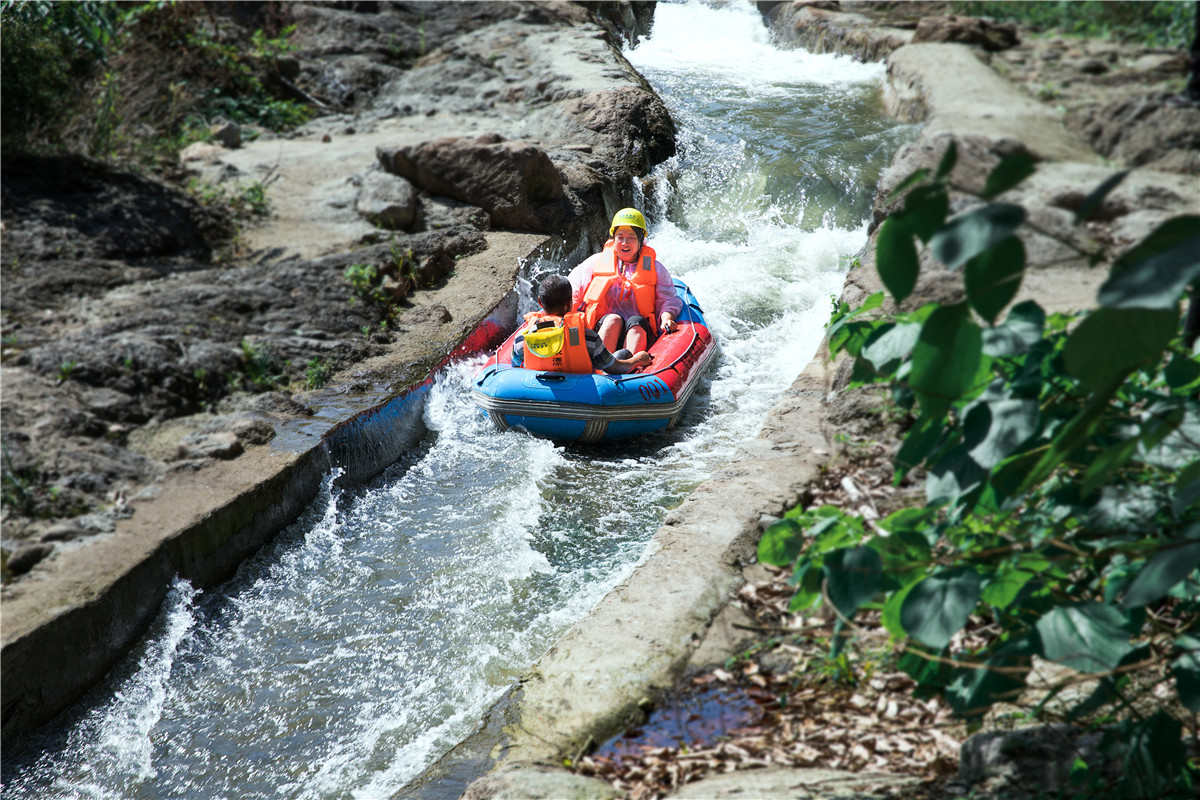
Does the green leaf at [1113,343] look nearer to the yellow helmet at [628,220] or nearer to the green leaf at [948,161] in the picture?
the green leaf at [948,161]

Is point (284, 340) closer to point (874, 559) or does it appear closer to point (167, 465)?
point (167, 465)

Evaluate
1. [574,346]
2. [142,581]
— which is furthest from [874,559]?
[574,346]

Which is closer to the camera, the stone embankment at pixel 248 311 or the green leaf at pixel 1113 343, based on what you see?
the green leaf at pixel 1113 343

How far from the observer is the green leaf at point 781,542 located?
5.78ft

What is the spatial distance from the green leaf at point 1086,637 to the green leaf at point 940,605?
0.48ft

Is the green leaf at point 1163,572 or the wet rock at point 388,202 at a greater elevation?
the green leaf at point 1163,572

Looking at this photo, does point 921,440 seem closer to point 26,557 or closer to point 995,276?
point 995,276

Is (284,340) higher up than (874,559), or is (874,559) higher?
(874,559)

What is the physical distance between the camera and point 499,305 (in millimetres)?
7875

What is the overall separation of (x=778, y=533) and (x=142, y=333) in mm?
5758

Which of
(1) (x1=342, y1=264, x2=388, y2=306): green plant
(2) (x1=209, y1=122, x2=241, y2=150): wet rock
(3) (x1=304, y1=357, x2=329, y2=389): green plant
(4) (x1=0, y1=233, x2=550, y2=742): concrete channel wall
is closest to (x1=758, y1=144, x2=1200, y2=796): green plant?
(4) (x1=0, y1=233, x2=550, y2=742): concrete channel wall

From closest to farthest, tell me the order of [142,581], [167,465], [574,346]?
[142,581], [167,465], [574,346]

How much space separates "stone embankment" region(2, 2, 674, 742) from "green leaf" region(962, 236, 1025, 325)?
156 inches

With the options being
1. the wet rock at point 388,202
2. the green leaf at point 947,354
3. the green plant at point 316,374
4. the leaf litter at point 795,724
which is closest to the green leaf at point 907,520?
the green leaf at point 947,354
